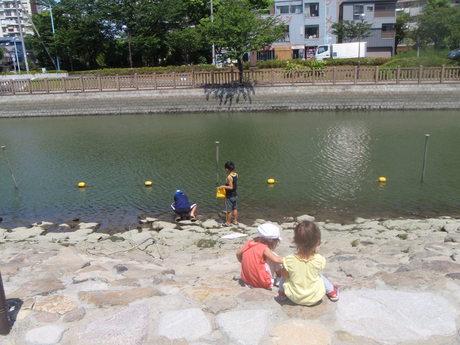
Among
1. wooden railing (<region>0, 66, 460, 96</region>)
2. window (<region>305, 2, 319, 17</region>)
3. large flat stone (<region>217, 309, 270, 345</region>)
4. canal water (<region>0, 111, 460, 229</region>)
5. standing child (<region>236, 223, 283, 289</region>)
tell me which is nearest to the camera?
large flat stone (<region>217, 309, 270, 345</region>)

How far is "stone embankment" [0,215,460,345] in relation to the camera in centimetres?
429

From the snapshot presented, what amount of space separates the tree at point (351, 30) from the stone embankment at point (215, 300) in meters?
50.9

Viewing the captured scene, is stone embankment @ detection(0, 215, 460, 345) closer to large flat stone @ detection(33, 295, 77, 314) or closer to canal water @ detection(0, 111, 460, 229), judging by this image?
large flat stone @ detection(33, 295, 77, 314)

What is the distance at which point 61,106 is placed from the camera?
33406 millimetres

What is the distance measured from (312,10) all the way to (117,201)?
172ft

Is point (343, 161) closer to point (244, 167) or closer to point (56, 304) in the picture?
point (244, 167)

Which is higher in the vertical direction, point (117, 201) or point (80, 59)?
point (80, 59)

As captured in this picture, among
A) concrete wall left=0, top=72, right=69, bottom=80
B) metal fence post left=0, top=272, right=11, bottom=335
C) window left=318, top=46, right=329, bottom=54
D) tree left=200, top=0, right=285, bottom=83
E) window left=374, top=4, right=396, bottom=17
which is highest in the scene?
window left=374, top=4, right=396, bottom=17

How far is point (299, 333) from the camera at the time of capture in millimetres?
4285

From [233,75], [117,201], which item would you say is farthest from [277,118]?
[117,201]

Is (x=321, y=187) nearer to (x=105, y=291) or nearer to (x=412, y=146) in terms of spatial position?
(x=412, y=146)

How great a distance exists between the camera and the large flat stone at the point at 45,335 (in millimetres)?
4191

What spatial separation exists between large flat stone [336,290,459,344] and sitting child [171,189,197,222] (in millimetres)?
6976

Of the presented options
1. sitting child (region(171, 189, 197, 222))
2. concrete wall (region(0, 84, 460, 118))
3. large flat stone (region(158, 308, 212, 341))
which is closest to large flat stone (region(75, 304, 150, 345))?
large flat stone (region(158, 308, 212, 341))
